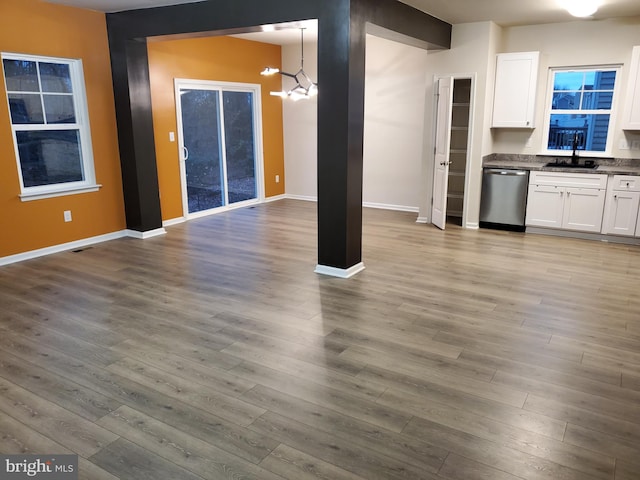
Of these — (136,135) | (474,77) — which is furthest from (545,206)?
(136,135)

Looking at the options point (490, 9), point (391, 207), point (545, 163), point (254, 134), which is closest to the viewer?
point (490, 9)

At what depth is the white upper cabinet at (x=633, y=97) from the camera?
18.2 feet

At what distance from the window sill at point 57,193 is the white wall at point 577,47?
553 cm

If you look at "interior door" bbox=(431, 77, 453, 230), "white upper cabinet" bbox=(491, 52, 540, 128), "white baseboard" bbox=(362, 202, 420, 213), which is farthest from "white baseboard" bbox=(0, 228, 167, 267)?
"white upper cabinet" bbox=(491, 52, 540, 128)

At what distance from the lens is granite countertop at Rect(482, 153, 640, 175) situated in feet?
18.6

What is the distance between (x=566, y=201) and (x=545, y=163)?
701mm

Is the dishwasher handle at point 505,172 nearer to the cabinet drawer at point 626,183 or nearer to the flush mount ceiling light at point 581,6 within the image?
the cabinet drawer at point 626,183

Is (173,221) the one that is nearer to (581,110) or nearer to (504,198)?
(504,198)

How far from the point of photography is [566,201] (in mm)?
5957

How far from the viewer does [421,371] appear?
291 centimetres

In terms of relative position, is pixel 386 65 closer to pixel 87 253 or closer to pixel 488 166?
pixel 488 166

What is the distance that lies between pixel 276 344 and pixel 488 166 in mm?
4306

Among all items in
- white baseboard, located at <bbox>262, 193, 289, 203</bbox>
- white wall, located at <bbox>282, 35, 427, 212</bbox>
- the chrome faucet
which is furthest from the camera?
white baseboard, located at <bbox>262, 193, 289, 203</bbox>

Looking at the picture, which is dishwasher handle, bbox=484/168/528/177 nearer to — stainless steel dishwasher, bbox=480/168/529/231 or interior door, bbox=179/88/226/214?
stainless steel dishwasher, bbox=480/168/529/231
